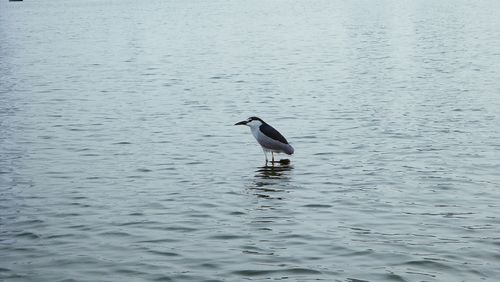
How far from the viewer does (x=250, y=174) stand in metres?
20.5

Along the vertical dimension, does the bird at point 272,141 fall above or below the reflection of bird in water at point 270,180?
above

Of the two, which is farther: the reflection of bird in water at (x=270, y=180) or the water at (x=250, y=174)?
the reflection of bird in water at (x=270, y=180)

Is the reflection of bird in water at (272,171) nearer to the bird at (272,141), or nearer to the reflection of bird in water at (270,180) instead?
the reflection of bird in water at (270,180)

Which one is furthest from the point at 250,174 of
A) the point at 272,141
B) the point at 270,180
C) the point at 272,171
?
the point at 272,141

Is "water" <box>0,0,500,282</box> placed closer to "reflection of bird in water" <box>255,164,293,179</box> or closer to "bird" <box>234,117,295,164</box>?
"reflection of bird in water" <box>255,164,293,179</box>

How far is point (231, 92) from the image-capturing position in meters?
38.3

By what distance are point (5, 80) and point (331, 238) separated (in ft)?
108

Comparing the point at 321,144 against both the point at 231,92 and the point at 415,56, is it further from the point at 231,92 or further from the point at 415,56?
the point at 415,56

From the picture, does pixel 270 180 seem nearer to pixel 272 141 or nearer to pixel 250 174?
pixel 250 174

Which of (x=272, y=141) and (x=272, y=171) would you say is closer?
(x=272, y=171)

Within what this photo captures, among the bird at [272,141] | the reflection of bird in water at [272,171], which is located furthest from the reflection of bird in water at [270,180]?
the bird at [272,141]

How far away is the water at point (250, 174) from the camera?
1363 cm

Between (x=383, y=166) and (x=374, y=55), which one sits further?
(x=374, y=55)

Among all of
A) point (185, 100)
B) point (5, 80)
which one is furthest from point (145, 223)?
point (5, 80)
